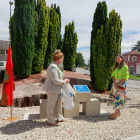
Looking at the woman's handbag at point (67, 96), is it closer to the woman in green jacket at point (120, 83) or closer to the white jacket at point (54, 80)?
the white jacket at point (54, 80)

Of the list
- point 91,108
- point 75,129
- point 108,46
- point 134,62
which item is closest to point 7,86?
point 75,129

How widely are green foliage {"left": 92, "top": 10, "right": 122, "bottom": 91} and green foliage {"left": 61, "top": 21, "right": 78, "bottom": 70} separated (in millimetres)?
6743

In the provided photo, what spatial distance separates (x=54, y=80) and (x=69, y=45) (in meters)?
12.1

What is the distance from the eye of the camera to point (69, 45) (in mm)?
14562

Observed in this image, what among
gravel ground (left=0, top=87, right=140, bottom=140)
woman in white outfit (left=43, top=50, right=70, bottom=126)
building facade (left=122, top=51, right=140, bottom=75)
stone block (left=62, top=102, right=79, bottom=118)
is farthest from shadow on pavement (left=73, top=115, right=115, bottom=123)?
building facade (left=122, top=51, right=140, bottom=75)

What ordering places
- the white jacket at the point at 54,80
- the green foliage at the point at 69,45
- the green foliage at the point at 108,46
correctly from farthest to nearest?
1. the green foliage at the point at 69,45
2. the green foliage at the point at 108,46
3. the white jacket at the point at 54,80

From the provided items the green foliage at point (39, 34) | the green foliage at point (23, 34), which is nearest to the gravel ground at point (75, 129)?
the green foliage at point (23, 34)

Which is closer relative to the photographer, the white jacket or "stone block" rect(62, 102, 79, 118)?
the white jacket

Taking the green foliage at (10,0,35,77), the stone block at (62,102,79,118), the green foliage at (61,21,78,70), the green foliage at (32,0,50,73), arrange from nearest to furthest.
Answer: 1. the stone block at (62,102,79,118)
2. the green foliage at (10,0,35,77)
3. the green foliage at (32,0,50,73)
4. the green foliage at (61,21,78,70)

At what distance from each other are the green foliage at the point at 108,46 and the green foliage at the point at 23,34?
17.0 feet

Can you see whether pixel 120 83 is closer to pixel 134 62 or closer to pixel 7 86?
pixel 7 86

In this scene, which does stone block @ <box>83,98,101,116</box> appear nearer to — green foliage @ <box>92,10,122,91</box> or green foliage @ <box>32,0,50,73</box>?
green foliage @ <box>92,10,122,91</box>

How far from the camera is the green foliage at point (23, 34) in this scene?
932 centimetres

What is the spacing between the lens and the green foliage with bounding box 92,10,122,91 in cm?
768
